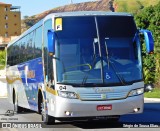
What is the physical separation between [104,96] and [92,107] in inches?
16.4

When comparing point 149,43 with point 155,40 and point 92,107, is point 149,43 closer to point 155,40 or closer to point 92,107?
point 92,107

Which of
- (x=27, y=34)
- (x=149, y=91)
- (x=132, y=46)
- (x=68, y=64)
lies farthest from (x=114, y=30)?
(x=149, y=91)

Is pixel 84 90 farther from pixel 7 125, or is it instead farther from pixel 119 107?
pixel 7 125

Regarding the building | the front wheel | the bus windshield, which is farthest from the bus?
the building

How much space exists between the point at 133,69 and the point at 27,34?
22.0 ft

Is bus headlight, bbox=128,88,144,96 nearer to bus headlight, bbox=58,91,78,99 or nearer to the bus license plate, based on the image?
the bus license plate

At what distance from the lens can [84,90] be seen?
532 inches

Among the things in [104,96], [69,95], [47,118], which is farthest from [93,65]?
[47,118]

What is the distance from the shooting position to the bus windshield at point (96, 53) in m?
13.6

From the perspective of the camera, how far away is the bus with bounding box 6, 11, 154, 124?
44.5 ft

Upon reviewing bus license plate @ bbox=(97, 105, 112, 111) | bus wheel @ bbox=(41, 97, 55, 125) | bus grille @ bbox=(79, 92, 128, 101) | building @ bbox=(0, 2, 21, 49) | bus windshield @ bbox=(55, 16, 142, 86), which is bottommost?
bus wheel @ bbox=(41, 97, 55, 125)

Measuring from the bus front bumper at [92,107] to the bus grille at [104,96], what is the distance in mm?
93

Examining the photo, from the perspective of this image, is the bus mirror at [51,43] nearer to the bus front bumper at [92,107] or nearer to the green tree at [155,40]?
the bus front bumper at [92,107]

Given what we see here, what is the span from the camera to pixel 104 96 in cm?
1362
